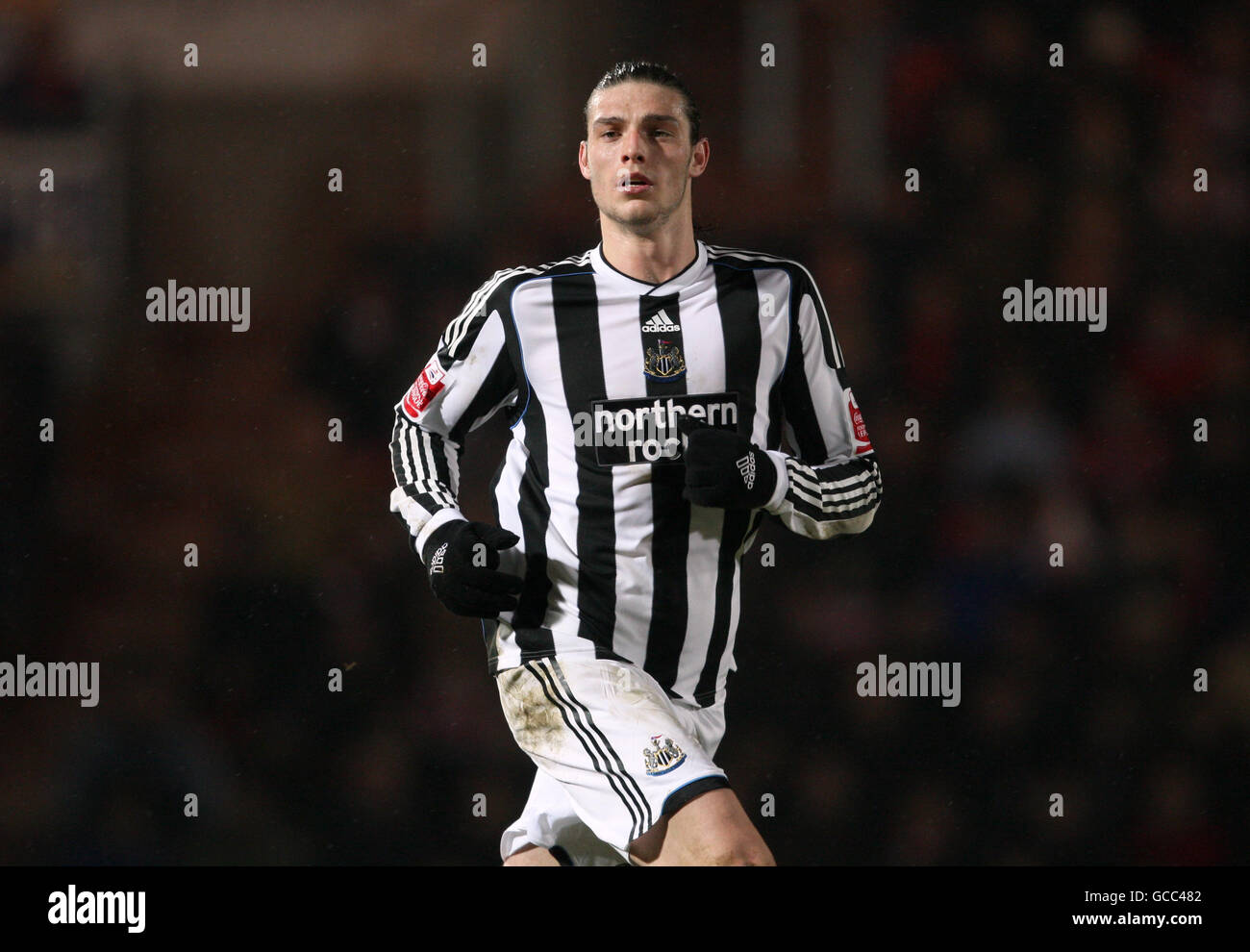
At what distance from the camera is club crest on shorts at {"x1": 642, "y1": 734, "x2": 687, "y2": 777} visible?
2250mm

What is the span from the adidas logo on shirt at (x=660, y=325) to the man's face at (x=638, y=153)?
159mm

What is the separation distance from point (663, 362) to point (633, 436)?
0.52ft

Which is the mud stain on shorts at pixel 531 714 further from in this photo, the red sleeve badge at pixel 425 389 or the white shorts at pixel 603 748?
the red sleeve badge at pixel 425 389

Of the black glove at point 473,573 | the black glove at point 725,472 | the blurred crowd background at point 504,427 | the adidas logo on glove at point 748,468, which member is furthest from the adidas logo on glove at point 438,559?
the blurred crowd background at point 504,427

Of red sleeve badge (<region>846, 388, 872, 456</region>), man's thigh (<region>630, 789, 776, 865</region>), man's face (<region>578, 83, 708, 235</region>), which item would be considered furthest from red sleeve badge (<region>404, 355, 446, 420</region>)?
man's thigh (<region>630, 789, 776, 865</region>)

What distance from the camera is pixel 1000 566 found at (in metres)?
3.45

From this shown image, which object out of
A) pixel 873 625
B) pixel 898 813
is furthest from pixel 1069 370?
pixel 898 813

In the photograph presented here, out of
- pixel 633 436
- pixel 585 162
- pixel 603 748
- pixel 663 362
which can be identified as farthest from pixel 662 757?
pixel 585 162

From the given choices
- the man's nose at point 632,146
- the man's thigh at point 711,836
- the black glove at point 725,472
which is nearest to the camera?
the man's thigh at point 711,836

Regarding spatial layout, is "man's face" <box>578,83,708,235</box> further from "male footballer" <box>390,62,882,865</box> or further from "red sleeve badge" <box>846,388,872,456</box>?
"red sleeve badge" <box>846,388,872,456</box>

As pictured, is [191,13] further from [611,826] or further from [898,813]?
[898,813]

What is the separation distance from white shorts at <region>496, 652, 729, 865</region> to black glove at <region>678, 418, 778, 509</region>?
13.9 inches

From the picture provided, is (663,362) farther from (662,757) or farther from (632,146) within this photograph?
(662,757)

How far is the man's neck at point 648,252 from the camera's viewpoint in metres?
2.54
